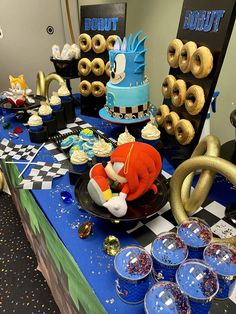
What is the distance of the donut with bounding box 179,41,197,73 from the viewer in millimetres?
885

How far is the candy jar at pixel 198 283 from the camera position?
471 millimetres

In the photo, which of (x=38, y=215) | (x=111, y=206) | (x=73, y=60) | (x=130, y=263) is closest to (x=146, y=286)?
(x=130, y=263)

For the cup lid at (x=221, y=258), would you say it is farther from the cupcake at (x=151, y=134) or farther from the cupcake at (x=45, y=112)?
the cupcake at (x=45, y=112)

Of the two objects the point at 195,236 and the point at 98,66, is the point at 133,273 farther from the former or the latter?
the point at 98,66

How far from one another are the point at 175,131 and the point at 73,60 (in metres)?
0.88

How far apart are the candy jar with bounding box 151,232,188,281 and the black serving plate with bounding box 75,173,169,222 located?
0.10 meters

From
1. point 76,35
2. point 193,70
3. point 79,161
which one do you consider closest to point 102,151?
point 79,161

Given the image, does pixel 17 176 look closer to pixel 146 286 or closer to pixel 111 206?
pixel 111 206

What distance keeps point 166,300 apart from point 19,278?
41.9 inches

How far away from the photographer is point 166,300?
0.47m

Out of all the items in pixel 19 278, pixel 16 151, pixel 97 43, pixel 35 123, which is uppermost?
pixel 97 43

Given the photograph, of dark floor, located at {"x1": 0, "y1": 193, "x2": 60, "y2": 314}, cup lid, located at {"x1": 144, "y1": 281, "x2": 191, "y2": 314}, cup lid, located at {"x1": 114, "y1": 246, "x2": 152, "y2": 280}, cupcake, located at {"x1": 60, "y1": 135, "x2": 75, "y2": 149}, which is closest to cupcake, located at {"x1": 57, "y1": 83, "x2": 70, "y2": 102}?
cupcake, located at {"x1": 60, "y1": 135, "x2": 75, "y2": 149}

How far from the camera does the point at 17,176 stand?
3.56 ft

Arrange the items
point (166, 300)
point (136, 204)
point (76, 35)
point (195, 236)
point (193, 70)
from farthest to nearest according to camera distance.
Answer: point (76, 35)
point (193, 70)
point (136, 204)
point (195, 236)
point (166, 300)
